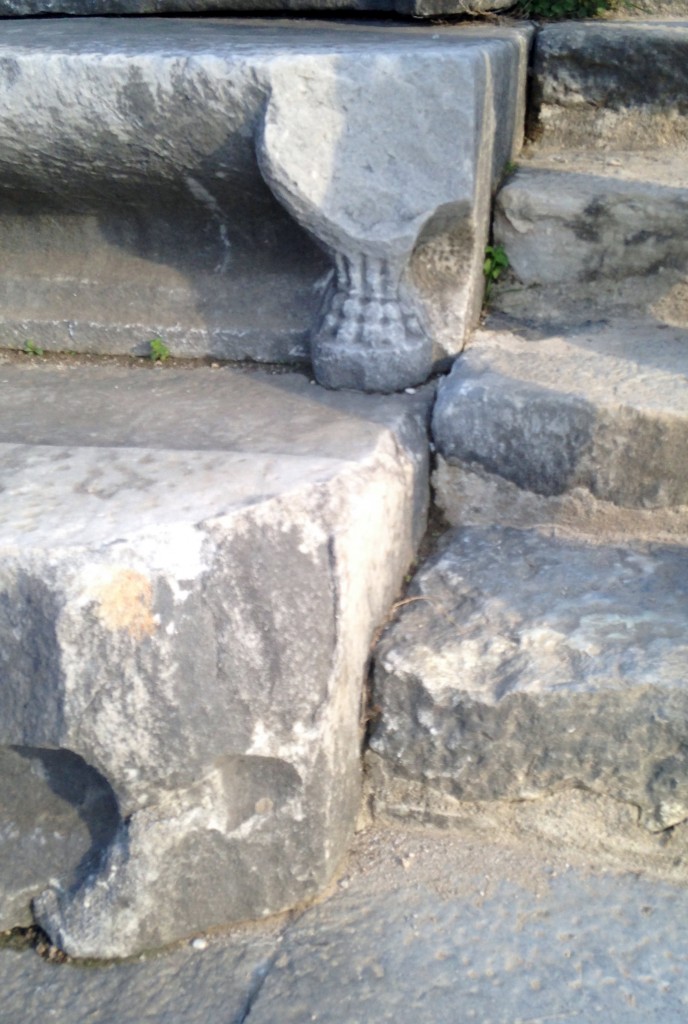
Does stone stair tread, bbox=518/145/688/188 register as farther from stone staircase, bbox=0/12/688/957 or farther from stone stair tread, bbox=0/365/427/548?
stone stair tread, bbox=0/365/427/548


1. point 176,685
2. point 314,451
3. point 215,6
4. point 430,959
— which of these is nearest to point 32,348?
point 314,451

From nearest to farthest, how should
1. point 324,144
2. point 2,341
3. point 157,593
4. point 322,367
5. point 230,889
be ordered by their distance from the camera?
point 157,593 → point 230,889 → point 324,144 → point 322,367 → point 2,341

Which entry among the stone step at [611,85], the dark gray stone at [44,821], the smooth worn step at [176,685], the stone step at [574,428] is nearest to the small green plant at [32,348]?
the smooth worn step at [176,685]

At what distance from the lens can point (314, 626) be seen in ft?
4.72

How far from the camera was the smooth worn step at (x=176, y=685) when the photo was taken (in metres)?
1.37

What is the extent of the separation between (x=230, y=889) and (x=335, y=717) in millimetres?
Result: 296

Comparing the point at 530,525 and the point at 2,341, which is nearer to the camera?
the point at 530,525

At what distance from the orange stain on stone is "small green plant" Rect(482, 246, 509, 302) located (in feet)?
4.03

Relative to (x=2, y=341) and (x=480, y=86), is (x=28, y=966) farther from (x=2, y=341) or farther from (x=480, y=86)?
(x=480, y=86)

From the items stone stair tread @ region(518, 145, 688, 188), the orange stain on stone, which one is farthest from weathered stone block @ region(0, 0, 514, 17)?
the orange stain on stone

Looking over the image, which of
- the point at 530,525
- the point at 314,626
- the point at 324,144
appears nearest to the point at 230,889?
the point at 314,626

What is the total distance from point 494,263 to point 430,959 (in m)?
1.48

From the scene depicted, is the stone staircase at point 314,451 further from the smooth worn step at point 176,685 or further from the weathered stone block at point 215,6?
the weathered stone block at point 215,6

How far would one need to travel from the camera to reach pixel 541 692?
148 centimetres
